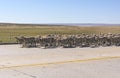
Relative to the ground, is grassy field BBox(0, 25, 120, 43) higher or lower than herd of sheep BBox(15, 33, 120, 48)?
lower

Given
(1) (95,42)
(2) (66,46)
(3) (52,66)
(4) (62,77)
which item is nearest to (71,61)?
(3) (52,66)

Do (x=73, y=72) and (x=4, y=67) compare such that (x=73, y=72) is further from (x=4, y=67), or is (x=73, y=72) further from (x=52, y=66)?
(x=4, y=67)

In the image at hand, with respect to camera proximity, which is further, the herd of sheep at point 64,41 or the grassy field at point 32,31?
the grassy field at point 32,31

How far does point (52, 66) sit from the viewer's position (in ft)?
42.9

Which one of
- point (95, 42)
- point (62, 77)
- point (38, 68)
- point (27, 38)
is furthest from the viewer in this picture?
point (95, 42)

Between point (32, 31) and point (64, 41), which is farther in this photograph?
point (32, 31)

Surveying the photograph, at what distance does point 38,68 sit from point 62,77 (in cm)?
206

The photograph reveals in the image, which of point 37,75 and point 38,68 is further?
point 38,68

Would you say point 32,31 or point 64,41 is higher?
point 64,41

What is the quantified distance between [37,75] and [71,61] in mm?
3978

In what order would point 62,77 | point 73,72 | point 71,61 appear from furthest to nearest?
point 71,61 → point 73,72 → point 62,77

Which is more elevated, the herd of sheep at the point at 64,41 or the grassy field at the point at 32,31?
the herd of sheep at the point at 64,41

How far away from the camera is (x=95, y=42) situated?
24.8 m

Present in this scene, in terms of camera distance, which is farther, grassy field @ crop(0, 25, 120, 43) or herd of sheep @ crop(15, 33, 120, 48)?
grassy field @ crop(0, 25, 120, 43)
